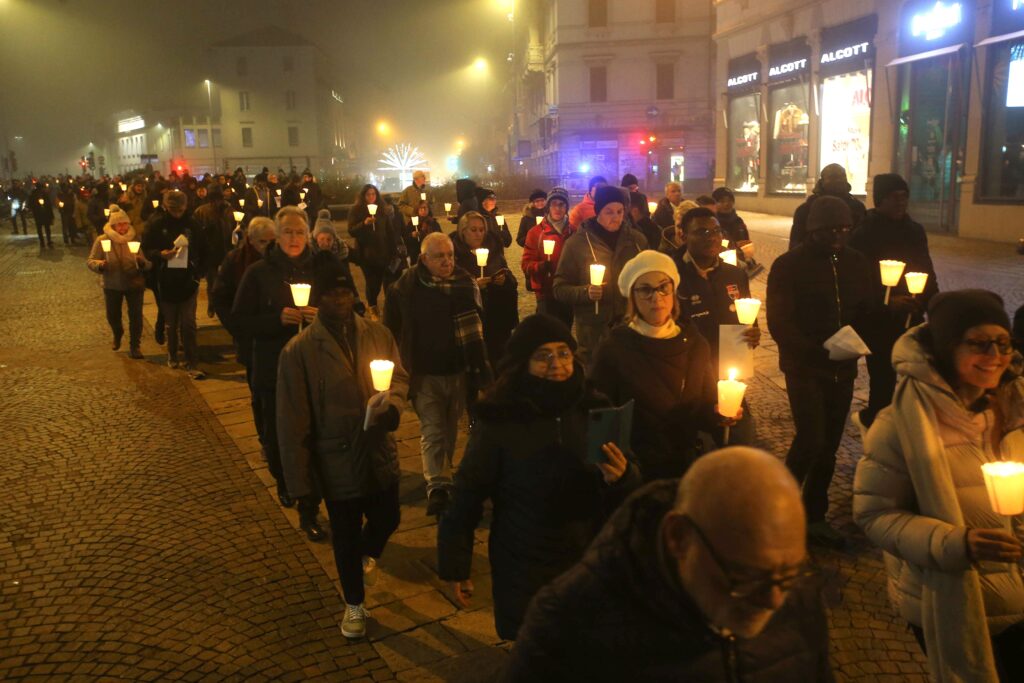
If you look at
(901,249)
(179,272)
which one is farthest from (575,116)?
(901,249)

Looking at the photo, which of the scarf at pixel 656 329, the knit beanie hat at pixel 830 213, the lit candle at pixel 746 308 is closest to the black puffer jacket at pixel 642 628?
the scarf at pixel 656 329

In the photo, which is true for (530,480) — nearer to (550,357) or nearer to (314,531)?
(550,357)

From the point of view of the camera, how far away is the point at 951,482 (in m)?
2.87

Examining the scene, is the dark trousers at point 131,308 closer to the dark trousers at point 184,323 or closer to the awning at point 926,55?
the dark trousers at point 184,323

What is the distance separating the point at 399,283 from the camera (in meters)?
6.23

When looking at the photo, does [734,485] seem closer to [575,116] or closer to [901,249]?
[901,249]

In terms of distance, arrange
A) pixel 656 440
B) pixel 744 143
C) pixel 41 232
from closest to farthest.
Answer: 1. pixel 656 440
2. pixel 41 232
3. pixel 744 143

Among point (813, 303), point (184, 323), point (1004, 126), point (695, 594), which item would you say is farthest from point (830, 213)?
point (1004, 126)

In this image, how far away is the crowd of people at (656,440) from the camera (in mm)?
1732

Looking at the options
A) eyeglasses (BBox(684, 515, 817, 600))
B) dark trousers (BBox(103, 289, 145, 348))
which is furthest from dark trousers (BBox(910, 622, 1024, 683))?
dark trousers (BBox(103, 289, 145, 348))

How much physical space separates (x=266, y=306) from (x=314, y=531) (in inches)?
59.9

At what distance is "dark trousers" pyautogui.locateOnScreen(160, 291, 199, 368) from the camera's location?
1083 cm

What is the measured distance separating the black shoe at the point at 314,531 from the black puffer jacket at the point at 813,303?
10.0 ft

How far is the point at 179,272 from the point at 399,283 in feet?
17.5
